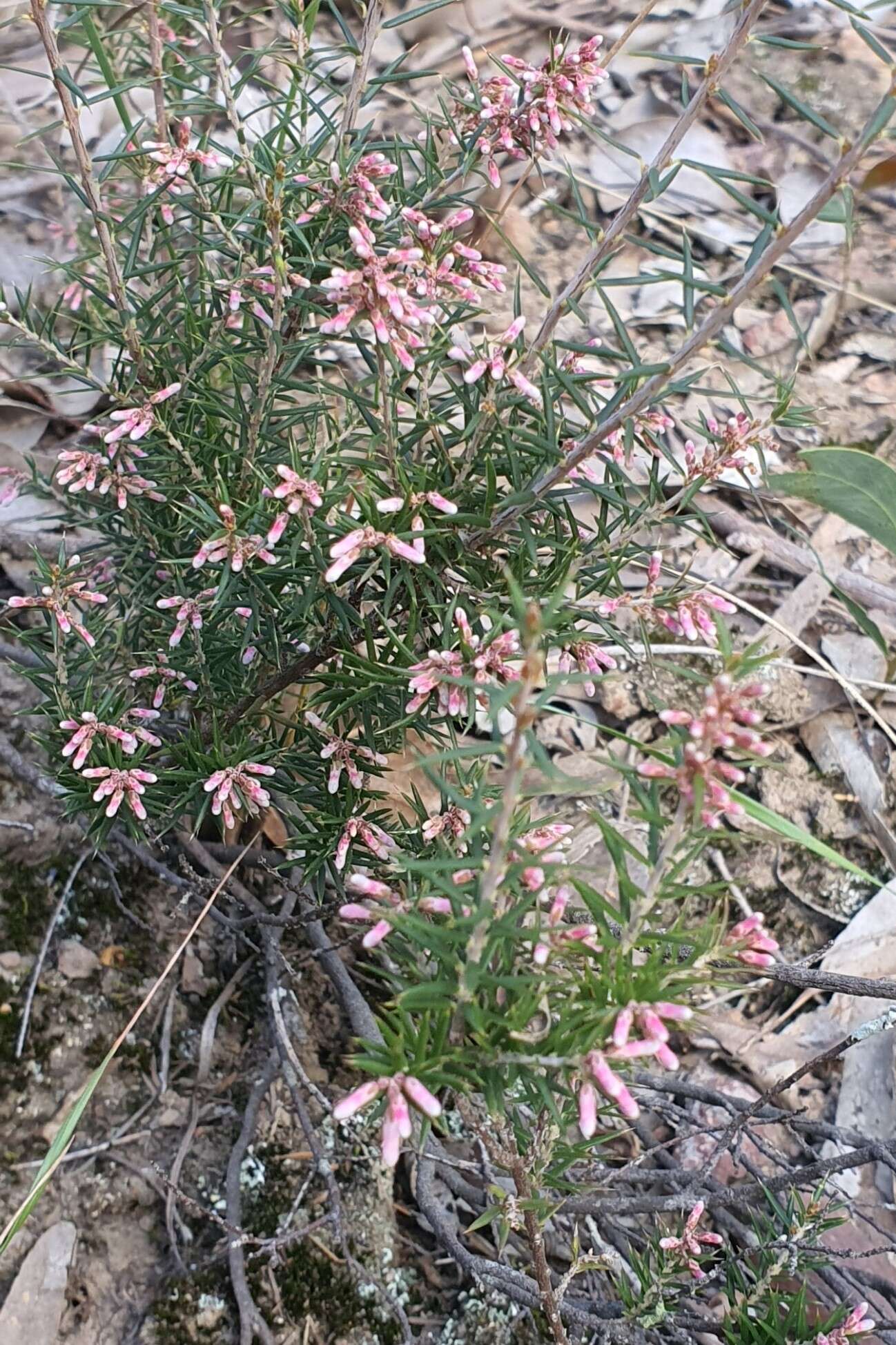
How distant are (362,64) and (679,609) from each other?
115 cm

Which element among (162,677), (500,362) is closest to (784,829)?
(500,362)

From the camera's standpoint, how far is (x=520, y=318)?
1.69 metres

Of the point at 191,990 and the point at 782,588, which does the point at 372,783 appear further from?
the point at 782,588

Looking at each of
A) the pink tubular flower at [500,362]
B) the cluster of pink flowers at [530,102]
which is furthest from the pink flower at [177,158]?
the pink tubular flower at [500,362]

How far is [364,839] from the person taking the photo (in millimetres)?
1891

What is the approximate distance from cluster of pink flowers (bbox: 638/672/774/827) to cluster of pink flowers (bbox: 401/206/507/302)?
833 mm

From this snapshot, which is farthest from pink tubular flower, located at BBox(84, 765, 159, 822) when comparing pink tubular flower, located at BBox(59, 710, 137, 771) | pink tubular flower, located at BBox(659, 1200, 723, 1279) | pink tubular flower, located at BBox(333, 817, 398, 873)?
pink tubular flower, located at BBox(659, 1200, 723, 1279)

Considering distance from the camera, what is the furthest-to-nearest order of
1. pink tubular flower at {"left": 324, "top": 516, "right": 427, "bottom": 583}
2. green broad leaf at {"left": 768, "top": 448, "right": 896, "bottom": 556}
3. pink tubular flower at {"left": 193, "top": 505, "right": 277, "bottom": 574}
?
1. green broad leaf at {"left": 768, "top": 448, "right": 896, "bottom": 556}
2. pink tubular flower at {"left": 193, "top": 505, "right": 277, "bottom": 574}
3. pink tubular flower at {"left": 324, "top": 516, "right": 427, "bottom": 583}

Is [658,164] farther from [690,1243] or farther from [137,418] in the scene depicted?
[690,1243]

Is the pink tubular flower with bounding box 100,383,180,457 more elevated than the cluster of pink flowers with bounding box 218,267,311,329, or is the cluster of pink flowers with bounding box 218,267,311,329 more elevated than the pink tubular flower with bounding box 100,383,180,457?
the cluster of pink flowers with bounding box 218,267,311,329

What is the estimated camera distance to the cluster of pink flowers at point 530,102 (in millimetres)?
1793

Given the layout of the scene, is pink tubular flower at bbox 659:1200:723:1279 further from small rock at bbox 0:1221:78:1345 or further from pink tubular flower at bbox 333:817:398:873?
small rock at bbox 0:1221:78:1345

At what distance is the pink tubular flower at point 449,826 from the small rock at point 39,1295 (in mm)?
1251

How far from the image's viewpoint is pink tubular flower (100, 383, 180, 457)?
1.86 metres
